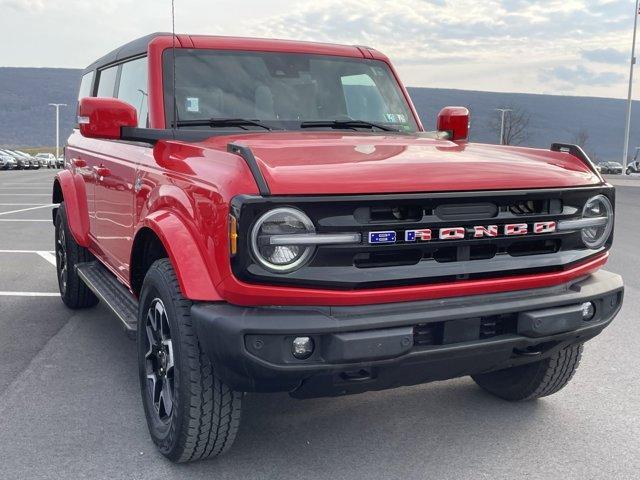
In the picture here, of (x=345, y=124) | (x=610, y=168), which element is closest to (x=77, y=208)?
(x=345, y=124)

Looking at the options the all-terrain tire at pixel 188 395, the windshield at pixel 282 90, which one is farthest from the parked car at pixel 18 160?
the all-terrain tire at pixel 188 395

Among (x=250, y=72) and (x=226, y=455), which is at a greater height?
(x=250, y=72)

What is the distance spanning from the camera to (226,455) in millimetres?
3170

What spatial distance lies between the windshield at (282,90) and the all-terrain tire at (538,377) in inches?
62.7

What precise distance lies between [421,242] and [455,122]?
81.5 inches


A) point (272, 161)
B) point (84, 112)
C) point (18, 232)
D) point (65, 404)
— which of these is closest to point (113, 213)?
point (84, 112)

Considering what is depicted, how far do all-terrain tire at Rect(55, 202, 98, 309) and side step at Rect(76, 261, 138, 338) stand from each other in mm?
201

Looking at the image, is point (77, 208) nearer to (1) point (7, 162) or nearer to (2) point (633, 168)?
(1) point (7, 162)

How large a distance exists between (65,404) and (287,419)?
122 centimetres

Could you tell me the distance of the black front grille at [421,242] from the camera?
253 cm

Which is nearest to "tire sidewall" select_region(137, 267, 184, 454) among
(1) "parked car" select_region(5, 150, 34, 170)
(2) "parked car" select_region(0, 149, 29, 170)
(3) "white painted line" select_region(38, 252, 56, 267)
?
(3) "white painted line" select_region(38, 252, 56, 267)

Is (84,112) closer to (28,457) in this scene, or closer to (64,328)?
(28,457)

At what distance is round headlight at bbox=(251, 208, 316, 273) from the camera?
2.52 meters

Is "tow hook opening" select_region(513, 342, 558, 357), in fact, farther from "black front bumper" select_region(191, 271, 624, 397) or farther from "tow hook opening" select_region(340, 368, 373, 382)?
"tow hook opening" select_region(340, 368, 373, 382)
